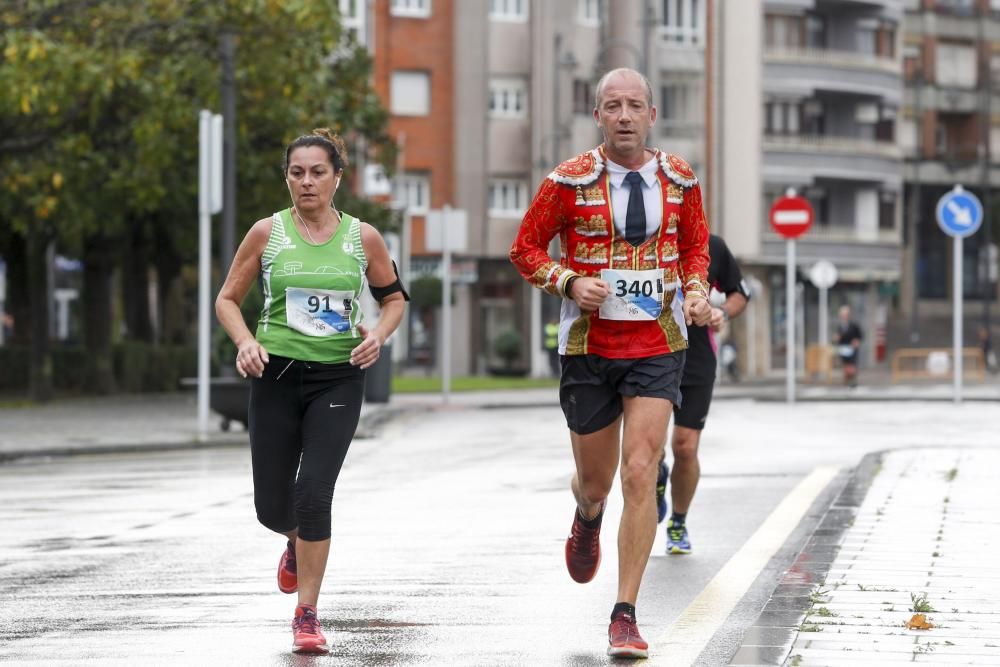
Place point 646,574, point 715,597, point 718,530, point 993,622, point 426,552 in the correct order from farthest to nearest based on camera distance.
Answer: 1. point 718,530
2. point 426,552
3. point 646,574
4. point 715,597
5. point 993,622

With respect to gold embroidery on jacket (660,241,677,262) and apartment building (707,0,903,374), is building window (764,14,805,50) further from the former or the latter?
gold embroidery on jacket (660,241,677,262)

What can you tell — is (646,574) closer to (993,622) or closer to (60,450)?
(993,622)

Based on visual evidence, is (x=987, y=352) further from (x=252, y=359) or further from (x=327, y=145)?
(x=252, y=359)

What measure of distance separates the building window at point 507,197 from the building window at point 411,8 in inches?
217

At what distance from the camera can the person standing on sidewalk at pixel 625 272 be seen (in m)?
7.40

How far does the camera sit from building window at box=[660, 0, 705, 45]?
64938 mm

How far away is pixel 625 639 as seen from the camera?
6.92m

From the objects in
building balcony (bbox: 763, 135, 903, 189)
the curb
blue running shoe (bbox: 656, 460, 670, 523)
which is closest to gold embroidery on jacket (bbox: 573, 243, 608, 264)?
the curb

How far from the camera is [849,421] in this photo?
82.7 ft

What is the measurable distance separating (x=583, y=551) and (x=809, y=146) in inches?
2374

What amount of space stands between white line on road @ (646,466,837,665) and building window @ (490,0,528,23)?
166 feet

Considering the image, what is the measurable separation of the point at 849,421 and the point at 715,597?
17.0 metres

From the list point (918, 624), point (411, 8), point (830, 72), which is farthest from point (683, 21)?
point (918, 624)

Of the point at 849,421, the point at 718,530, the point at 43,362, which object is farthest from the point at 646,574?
the point at 43,362
